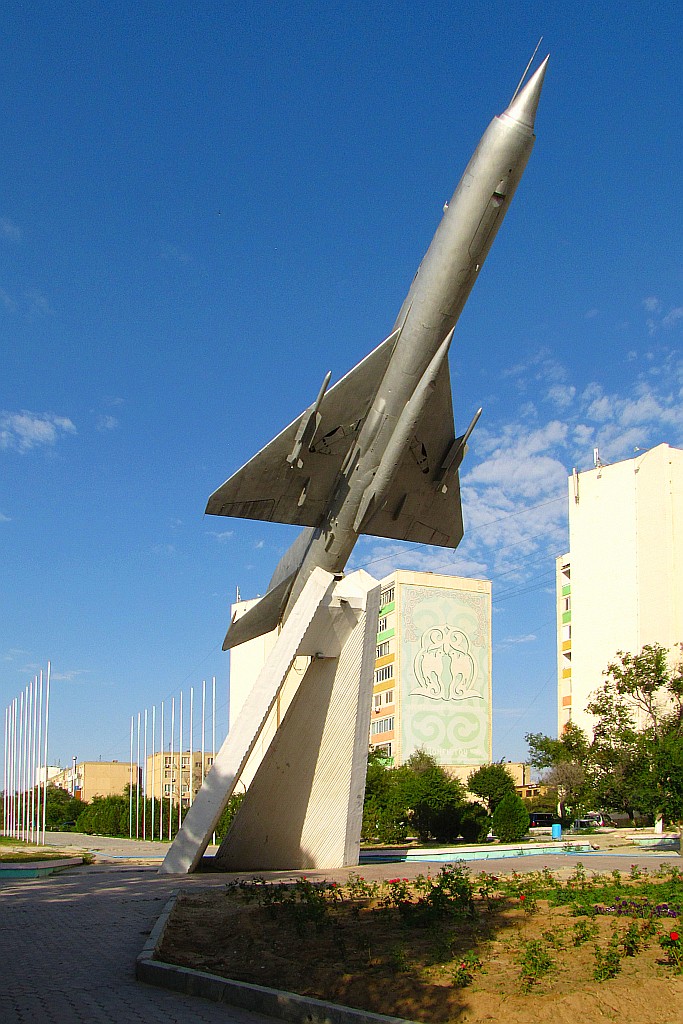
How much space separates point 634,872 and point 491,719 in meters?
44.9

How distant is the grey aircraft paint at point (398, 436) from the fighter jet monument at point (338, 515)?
0.02 metres

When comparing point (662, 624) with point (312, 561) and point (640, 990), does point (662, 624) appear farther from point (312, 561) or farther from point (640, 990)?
point (640, 990)

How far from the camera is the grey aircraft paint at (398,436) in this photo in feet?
35.0

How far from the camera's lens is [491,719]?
5250 centimetres

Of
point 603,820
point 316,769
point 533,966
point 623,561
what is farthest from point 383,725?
point 533,966

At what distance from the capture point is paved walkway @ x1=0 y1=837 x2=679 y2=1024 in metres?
4.64

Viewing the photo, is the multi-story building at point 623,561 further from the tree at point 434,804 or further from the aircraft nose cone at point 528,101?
the aircraft nose cone at point 528,101

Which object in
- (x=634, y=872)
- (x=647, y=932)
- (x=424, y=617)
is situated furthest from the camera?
(x=424, y=617)

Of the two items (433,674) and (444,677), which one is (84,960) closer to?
(433,674)

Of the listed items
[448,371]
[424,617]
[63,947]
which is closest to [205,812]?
[63,947]

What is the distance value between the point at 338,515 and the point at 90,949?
734 cm

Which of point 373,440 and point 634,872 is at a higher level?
point 373,440

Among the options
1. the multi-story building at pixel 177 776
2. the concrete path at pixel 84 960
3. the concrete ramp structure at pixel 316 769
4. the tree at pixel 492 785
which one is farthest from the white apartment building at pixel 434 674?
the concrete path at pixel 84 960

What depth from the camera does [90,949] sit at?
6.71 meters
